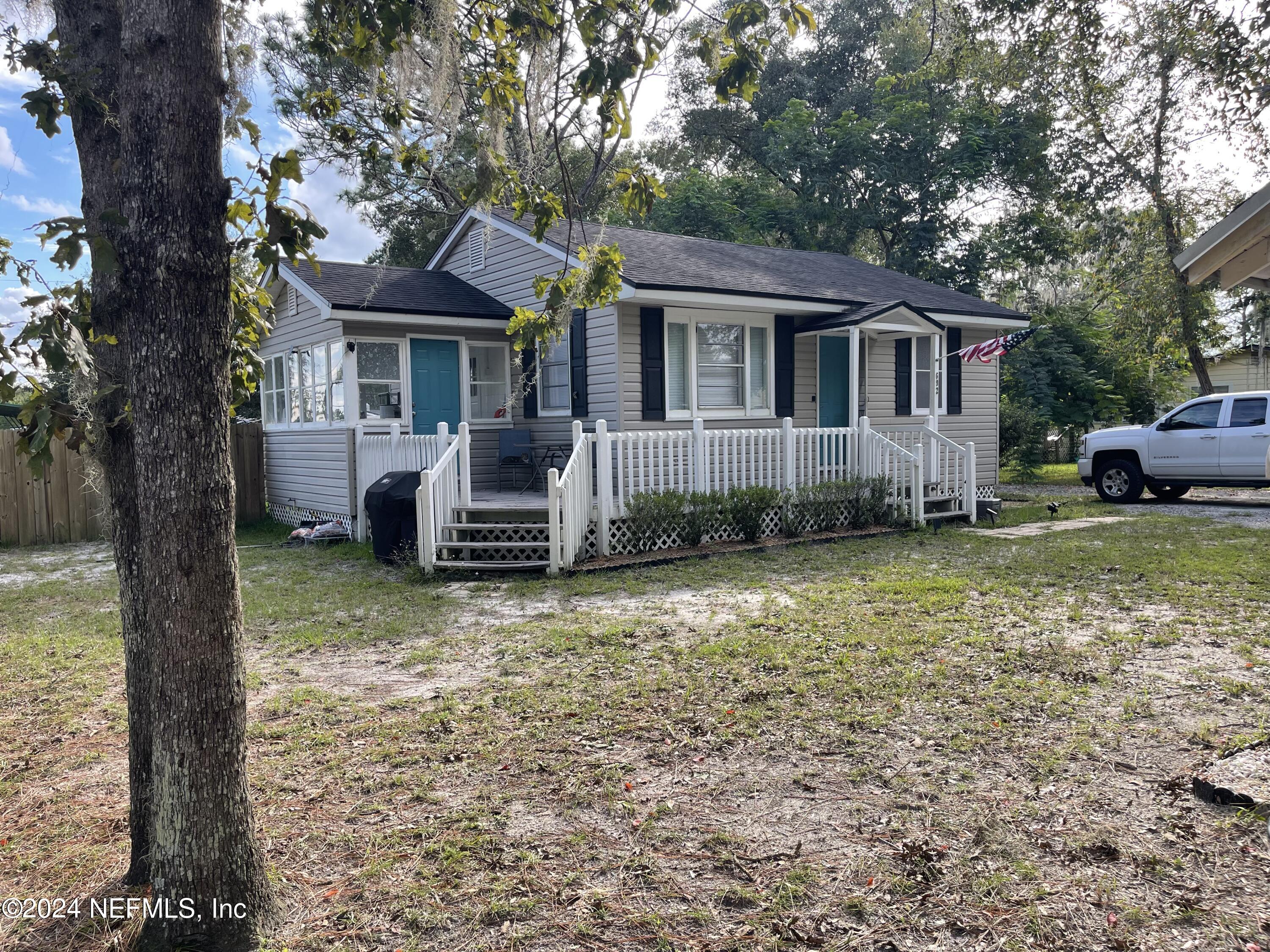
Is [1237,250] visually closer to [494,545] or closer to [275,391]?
[494,545]

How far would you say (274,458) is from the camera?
15.2m

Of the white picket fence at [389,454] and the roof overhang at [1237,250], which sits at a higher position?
the roof overhang at [1237,250]

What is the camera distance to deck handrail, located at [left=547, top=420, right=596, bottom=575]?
28.9 ft

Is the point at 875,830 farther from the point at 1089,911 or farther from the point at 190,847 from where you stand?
the point at 190,847

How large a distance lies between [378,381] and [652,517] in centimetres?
521

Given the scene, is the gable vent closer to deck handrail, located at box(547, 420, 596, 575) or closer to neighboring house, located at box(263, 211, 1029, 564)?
neighboring house, located at box(263, 211, 1029, 564)

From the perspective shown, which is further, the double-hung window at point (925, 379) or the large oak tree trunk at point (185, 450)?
the double-hung window at point (925, 379)

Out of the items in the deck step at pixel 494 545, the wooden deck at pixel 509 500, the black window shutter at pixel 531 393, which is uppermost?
the black window shutter at pixel 531 393

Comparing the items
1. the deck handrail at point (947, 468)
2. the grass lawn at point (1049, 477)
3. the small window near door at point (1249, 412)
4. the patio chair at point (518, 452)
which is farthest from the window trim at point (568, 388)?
the grass lawn at point (1049, 477)

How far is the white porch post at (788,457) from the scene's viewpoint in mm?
11148

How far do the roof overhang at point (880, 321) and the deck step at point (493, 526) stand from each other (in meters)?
5.77

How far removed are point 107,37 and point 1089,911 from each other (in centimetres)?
422

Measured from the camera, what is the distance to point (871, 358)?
1409 cm

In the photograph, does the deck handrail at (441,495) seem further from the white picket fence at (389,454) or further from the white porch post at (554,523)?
the white porch post at (554,523)
